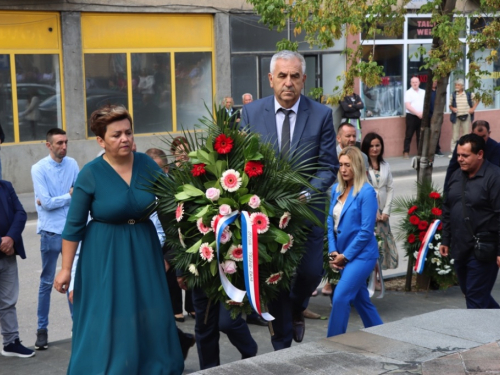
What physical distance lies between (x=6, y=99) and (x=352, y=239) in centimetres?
1189

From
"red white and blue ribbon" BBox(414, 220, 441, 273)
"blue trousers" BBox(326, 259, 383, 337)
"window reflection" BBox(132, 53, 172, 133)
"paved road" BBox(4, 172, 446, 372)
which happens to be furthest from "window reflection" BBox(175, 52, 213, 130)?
"blue trousers" BBox(326, 259, 383, 337)

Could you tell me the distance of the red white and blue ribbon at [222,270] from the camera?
512cm

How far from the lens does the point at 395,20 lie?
10.6 metres

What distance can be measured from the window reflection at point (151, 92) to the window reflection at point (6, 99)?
305 cm

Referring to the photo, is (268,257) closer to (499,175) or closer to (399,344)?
(399,344)

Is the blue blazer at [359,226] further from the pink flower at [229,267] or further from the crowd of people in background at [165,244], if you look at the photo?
the pink flower at [229,267]

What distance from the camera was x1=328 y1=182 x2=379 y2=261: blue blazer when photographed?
7.00 metres

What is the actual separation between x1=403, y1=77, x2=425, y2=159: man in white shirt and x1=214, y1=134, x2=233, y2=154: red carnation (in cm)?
1769

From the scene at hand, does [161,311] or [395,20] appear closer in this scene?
[161,311]

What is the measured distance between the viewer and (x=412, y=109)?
73.6ft

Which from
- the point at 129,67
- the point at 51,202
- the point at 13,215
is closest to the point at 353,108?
the point at 129,67

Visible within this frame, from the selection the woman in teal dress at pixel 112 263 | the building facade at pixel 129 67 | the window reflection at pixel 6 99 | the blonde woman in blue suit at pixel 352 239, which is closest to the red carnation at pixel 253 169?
the woman in teal dress at pixel 112 263

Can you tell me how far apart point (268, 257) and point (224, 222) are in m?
0.35

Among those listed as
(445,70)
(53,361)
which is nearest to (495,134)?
(445,70)
